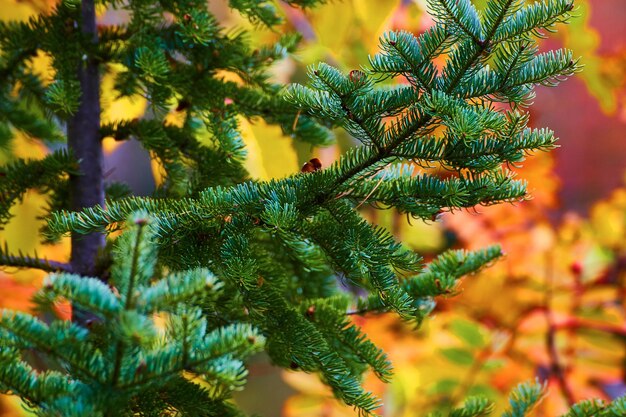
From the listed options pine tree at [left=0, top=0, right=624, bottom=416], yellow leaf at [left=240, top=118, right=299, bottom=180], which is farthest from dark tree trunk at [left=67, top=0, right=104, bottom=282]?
yellow leaf at [left=240, top=118, right=299, bottom=180]

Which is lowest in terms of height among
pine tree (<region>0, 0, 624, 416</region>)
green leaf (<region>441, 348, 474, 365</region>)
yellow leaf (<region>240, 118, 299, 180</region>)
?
pine tree (<region>0, 0, 624, 416</region>)

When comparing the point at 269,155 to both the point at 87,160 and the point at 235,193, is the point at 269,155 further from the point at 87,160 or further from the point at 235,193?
the point at 235,193

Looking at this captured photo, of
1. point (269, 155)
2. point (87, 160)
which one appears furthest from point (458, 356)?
point (87, 160)

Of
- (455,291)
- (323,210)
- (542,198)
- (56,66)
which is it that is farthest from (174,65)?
(542,198)

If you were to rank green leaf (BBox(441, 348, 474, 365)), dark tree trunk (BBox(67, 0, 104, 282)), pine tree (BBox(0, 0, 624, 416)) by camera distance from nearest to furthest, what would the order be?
pine tree (BBox(0, 0, 624, 416)) → dark tree trunk (BBox(67, 0, 104, 282)) → green leaf (BBox(441, 348, 474, 365))

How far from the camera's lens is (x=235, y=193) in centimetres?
53

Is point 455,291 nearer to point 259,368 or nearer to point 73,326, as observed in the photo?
point 73,326

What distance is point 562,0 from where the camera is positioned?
441 mm

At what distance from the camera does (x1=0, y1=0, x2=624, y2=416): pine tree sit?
16.6 inches

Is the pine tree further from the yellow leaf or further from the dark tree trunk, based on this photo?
the yellow leaf

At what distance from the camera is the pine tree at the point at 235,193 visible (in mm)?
422

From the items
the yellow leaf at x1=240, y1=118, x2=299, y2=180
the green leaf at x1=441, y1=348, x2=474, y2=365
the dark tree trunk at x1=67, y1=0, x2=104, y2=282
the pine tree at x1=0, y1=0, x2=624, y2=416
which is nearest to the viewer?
the pine tree at x1=0, y1=0, x2=624, y2=416

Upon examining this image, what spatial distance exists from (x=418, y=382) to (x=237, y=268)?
3.67 feet

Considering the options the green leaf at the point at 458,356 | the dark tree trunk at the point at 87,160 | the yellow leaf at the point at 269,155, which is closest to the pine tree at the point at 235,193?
the dark tree trunk at the point at 87,160
